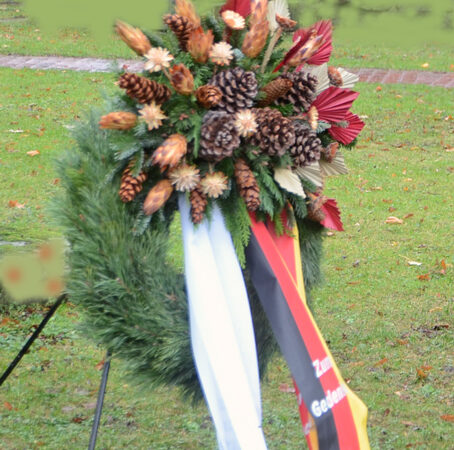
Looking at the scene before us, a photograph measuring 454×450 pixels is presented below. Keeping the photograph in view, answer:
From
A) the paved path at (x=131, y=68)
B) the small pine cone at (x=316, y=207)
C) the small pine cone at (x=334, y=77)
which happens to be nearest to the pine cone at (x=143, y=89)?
the small pine cone at (x=316, y=207)

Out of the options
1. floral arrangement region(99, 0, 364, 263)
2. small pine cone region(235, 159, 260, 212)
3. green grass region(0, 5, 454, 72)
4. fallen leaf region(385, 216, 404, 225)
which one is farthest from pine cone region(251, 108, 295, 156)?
green grass region(0, 5, 454, 72)

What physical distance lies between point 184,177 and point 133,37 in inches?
20.4

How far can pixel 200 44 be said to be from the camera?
8.32ft

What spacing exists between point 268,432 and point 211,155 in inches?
70.5

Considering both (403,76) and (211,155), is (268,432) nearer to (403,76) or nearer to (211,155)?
(211,155)

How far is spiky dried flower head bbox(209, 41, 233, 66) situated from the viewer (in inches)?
101

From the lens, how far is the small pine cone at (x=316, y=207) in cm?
283

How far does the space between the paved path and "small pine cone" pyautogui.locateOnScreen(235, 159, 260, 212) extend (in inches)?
340

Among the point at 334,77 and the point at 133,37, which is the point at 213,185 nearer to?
the point at 133,37

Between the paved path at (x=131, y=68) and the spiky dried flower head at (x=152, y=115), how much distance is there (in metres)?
8.68

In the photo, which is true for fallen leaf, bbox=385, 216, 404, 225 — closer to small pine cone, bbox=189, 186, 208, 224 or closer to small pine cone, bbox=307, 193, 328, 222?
small pine cone, bbox=307, 193, 328, 222

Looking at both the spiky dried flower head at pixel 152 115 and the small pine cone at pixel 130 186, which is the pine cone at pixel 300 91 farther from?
the small pine cone at pixel 130 186

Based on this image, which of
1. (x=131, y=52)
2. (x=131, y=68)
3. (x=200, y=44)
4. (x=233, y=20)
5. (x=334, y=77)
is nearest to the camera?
(x=200, y=44)

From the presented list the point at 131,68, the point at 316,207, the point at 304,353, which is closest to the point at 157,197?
the point at 316,207
